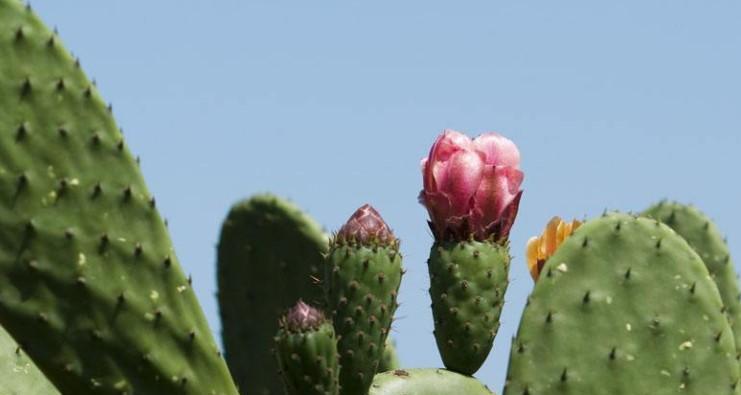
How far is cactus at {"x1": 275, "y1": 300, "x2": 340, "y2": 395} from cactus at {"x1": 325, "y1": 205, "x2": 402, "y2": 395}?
18 cm

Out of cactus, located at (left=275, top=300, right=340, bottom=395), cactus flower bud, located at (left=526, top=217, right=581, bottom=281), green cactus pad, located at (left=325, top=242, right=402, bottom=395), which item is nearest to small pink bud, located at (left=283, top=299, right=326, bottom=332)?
cactus, located at (left=275, top=300, right=340, bottom=395)

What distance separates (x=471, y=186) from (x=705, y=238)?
1.39 m

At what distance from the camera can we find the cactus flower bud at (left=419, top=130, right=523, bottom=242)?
3504 mm

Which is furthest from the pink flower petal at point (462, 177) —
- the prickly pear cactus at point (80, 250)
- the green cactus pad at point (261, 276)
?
the green cactus pad at point (261, 276)

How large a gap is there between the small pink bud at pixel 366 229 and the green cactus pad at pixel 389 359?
134cm

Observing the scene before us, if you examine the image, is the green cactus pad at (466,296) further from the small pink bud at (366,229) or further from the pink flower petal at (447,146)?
the small pink bud at (366,229)

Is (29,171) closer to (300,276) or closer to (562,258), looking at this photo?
(562,258)

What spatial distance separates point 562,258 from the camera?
3387 mm

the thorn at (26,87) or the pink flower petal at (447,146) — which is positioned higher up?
the thorn at (26,87)

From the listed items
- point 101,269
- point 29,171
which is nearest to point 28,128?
point 29,171

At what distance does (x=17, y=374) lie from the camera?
325 cm

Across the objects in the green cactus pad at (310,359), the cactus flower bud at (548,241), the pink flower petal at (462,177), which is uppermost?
the pink flower petal at (462,177)

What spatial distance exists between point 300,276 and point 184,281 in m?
1.73

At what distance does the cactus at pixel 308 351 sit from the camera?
9.56 feet
